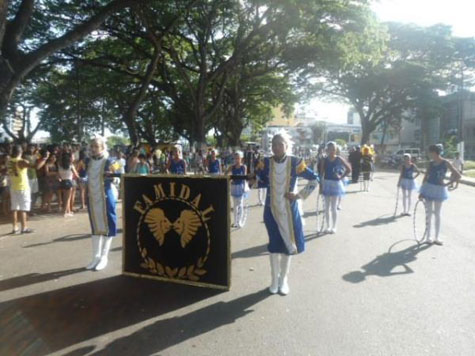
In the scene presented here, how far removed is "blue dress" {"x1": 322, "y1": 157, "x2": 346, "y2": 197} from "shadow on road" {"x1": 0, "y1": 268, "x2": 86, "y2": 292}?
5210 millimetres

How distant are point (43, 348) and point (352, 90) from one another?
43.3m

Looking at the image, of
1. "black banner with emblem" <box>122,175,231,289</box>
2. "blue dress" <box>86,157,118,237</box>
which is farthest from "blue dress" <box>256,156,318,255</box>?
"blue dress" <box>86,157,118,237</box>

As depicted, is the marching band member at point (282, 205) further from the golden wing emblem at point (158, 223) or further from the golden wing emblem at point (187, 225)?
the golden wing emblem at point (158, 223)

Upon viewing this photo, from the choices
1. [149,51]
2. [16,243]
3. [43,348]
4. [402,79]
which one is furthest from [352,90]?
[43,348]

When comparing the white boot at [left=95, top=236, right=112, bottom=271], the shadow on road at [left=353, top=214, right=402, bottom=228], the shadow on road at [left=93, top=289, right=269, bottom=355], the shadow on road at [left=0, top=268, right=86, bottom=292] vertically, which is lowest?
the shadow on road at [left=353, top=214, right=402, bottom=228]

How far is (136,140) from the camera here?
2333 centimetres

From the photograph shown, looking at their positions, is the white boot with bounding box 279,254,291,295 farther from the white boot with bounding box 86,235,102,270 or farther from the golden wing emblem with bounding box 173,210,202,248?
the white boot with bounding box 86,235,102,270

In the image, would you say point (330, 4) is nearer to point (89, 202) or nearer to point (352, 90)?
point (89, 202)

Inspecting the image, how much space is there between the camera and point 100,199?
6324 mm

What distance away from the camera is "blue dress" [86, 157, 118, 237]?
20.6ft

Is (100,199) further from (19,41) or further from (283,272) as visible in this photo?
(19,41)

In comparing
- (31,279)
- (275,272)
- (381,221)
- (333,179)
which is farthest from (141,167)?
(275,272)

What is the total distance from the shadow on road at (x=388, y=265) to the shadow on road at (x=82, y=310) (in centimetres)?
206

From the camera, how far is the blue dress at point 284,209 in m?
5.13
